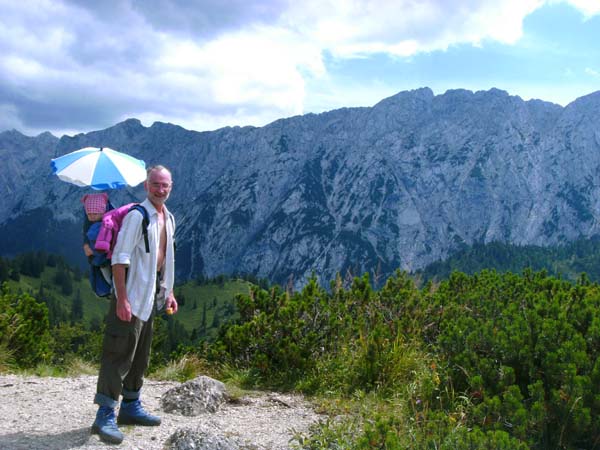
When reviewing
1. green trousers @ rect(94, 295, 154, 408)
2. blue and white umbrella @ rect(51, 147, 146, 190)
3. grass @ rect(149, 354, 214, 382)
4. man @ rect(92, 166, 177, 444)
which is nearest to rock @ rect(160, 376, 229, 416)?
man @ rect(92, 166, 177, 444)

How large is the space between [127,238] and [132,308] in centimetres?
90

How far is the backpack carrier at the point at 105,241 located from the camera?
6168mm

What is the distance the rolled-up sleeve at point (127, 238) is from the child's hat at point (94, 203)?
0.39 meters

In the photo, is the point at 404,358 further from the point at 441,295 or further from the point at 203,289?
the point at 203,289

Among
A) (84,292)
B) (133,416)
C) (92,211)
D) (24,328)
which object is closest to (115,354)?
(133,416)

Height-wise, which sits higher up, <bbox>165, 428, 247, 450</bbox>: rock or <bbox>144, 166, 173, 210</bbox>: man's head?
<bbox>144, 166, 173, 210</bbox>: man's head

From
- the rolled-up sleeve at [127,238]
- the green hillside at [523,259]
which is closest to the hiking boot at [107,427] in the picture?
the rolled-up sleeve at [127,238]

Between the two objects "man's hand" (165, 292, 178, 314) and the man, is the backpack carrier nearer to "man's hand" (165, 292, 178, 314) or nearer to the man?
the man

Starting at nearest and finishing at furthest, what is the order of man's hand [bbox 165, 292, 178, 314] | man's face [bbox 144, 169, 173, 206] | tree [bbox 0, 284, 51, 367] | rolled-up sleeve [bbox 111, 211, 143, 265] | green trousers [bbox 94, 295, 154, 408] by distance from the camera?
rolled-up sleeve [bbox 111, 211, 143, 265] → green trousers [bbox 94, 295, 154, 408] → man's face [bbox 144, 169, 173, 206] → man's hand [bbox 165, 292, 178, 314] → tree [bbox 0, 284, 51, 367]

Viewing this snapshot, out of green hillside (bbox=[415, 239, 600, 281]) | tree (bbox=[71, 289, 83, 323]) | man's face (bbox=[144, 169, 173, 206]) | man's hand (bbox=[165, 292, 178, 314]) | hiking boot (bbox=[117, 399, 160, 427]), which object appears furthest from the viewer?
green hillside (bbox=[415, 239, 600, 281])

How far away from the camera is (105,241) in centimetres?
614

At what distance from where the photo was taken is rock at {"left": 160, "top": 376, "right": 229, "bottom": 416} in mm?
7719

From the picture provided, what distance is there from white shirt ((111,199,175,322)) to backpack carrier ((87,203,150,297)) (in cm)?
8

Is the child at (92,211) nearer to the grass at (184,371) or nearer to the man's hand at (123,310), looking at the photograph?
the man's hand at (123,310)
